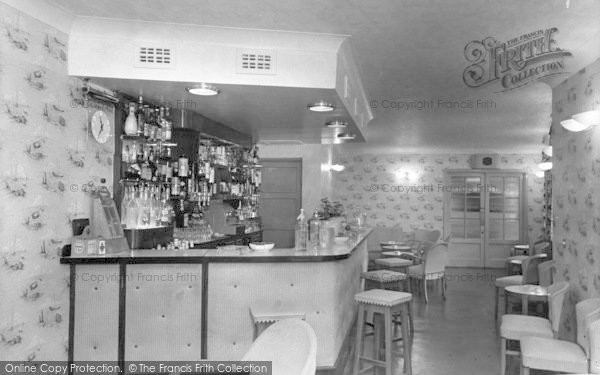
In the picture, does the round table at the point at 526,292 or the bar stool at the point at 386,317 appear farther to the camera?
the round table at the point at 526,292

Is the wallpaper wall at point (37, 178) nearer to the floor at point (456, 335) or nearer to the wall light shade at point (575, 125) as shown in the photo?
the floor at point (456, 335)

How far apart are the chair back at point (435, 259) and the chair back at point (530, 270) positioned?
159 cm

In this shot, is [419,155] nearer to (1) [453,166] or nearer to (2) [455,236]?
(1) [453,166]

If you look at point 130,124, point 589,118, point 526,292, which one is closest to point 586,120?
point 589,118

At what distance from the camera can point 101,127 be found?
3.95 metres

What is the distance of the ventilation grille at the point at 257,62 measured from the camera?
376 centimetres

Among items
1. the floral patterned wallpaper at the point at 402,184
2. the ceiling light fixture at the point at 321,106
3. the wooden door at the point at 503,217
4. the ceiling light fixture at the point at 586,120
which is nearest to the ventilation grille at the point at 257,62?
the ceiling light fixture at the point at 321,106

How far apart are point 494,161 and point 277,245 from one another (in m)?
5.27

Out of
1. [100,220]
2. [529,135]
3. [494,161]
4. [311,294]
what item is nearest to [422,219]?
[494,161]

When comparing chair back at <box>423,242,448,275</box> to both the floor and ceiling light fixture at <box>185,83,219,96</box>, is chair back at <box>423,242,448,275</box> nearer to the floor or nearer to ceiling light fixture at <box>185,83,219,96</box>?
the floor

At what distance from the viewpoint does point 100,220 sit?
381 cm

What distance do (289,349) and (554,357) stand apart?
7.04 feet

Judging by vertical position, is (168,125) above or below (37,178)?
above

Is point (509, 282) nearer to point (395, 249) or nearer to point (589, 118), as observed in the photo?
point (395, 249)
